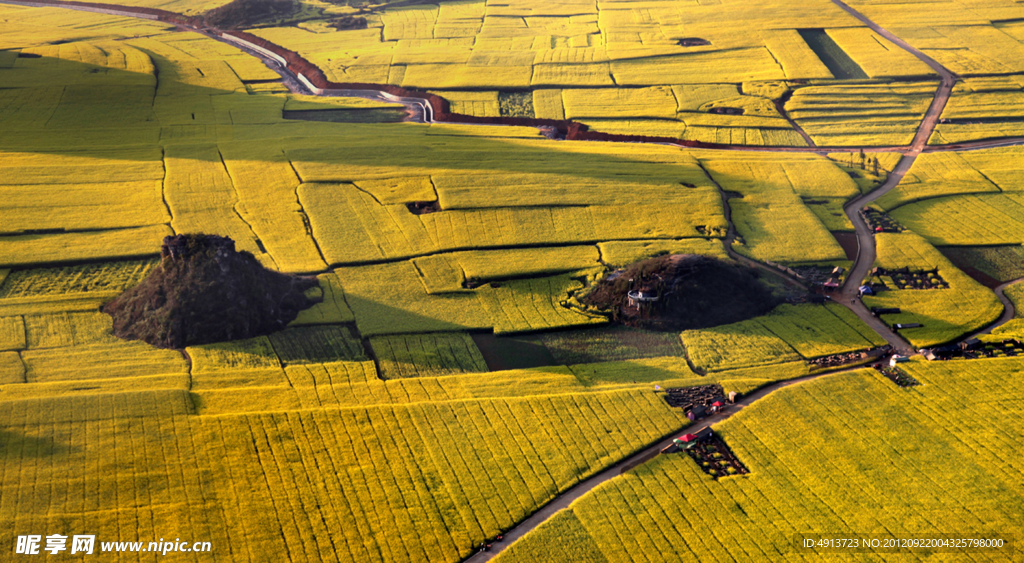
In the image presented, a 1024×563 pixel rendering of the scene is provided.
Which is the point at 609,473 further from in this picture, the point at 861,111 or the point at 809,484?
the point at 861,111

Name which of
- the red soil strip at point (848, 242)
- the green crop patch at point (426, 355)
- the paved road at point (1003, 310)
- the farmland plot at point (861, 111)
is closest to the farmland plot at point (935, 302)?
the paved road at point (1003, 310)

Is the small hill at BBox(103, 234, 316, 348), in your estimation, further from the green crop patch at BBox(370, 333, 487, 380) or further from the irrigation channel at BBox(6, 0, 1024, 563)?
the irrigation channel at BBox(6, 0, 1024, 563)

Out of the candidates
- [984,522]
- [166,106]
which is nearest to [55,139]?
[166,106]

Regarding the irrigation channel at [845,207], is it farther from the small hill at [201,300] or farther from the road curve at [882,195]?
the small hill at [201,300]

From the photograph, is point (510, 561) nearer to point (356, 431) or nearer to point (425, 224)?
point (356, 431)

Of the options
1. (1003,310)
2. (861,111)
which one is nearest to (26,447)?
(1003,310)
